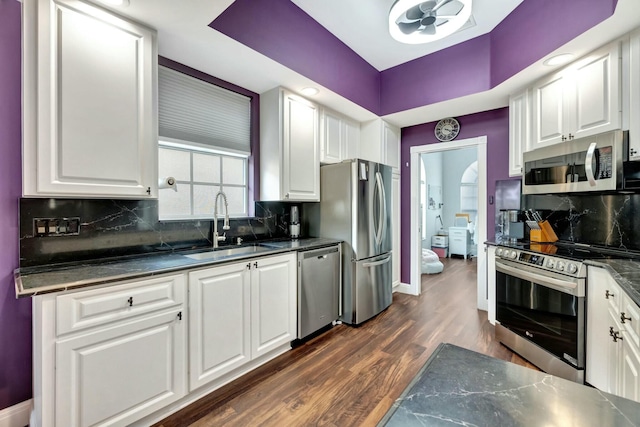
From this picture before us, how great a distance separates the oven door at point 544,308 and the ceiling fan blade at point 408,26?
207cm

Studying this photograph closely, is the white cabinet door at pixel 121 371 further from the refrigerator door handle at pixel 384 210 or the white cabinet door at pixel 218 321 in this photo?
the refrigerator door handle at pixel 384 210

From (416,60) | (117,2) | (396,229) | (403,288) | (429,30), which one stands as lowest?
(403,288)

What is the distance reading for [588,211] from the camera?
101 inches

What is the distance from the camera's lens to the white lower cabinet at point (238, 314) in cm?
187

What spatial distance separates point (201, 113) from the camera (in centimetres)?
256

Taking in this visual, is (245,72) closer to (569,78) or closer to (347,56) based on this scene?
(347,56)

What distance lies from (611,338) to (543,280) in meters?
0.50

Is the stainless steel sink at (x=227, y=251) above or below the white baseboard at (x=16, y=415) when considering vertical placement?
above

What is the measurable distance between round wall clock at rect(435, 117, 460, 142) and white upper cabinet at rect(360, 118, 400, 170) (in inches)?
22.5

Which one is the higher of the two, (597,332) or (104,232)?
(104,232)

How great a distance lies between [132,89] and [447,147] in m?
3.46

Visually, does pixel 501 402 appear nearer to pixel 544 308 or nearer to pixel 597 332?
pixel 597 332

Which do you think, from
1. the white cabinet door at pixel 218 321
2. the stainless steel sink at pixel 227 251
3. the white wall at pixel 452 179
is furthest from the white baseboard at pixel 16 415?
the white wall at pixel 452 179

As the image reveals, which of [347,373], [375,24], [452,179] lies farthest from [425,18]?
[452,179]
